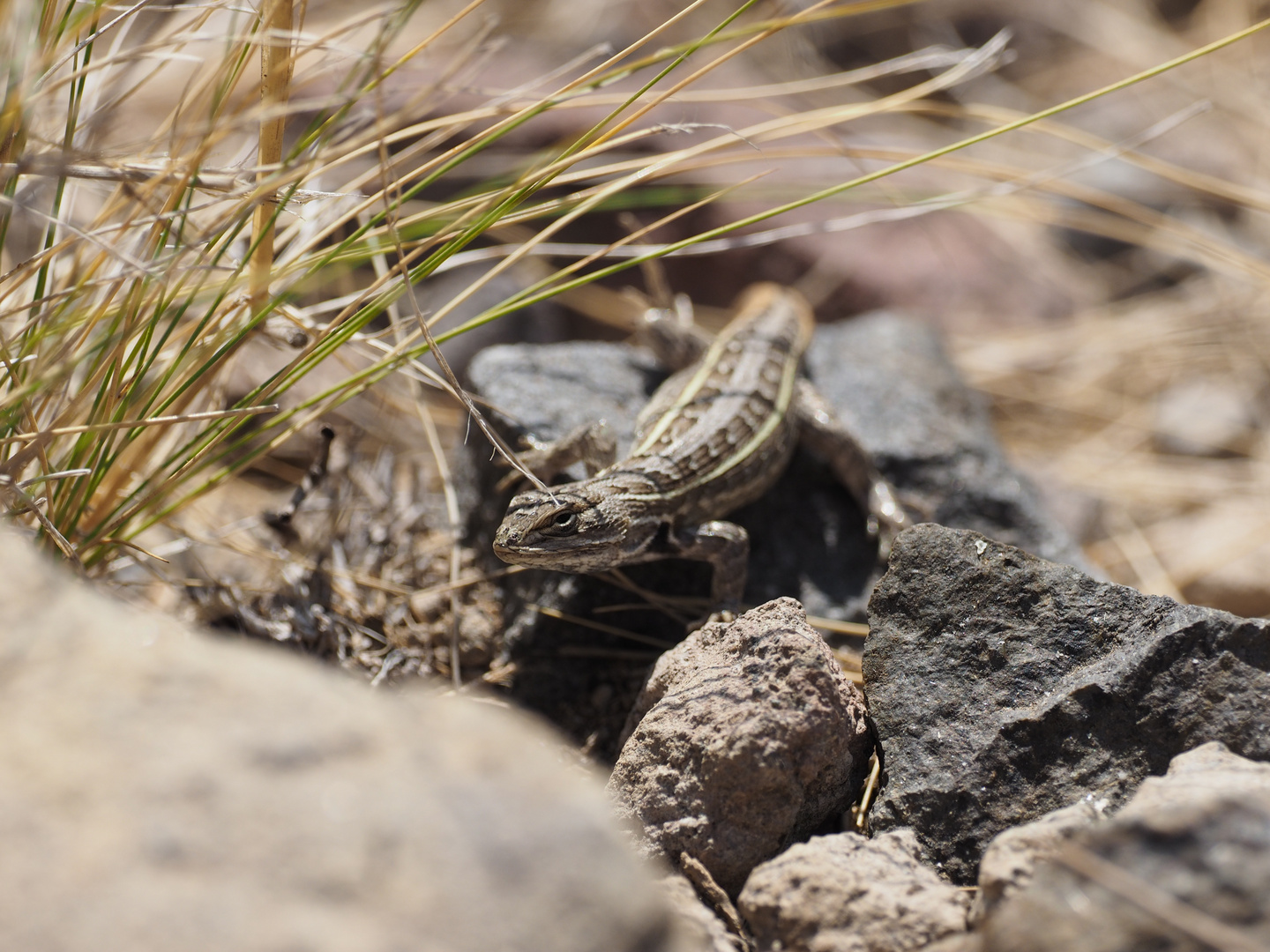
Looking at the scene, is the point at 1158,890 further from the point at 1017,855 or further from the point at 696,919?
the point at 696,919

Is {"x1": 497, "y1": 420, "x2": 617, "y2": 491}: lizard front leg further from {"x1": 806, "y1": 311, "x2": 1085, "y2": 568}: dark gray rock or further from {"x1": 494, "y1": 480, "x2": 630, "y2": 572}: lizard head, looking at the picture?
{"x1": 806, "y1": 311, "x2": 1085, "y2": 568}: dark gray rock

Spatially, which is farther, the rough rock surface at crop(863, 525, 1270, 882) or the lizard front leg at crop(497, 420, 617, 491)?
the lizard front leg at crop(497, 420, 617, 491)

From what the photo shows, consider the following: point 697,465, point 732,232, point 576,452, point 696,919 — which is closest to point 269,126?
point 576,452

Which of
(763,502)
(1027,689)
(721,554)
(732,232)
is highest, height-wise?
(732,232)

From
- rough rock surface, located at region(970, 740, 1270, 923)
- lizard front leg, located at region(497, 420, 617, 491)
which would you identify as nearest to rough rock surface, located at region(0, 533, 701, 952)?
rough rock surface, located at region(970, 740, 1270, 923)

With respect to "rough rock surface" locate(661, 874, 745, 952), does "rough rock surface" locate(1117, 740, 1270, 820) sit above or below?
above

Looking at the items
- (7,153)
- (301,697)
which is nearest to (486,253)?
(7,153)
